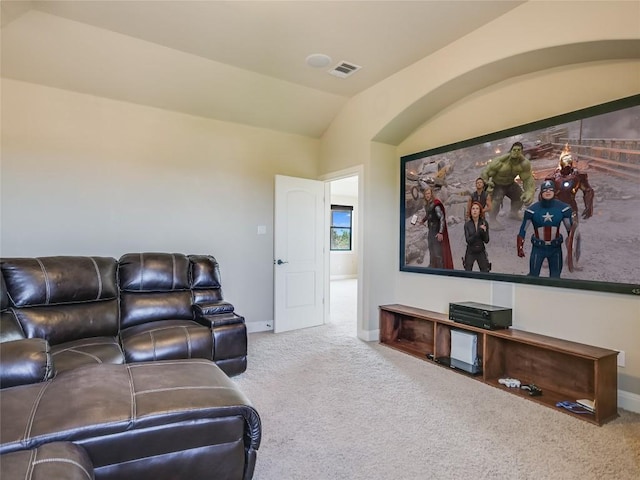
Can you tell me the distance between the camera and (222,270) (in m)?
4.39

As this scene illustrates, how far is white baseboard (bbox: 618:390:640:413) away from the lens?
2.46 m

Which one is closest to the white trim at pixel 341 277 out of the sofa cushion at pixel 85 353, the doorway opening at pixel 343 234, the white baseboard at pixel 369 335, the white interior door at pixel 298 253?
the doorway opening at pixel 343 234

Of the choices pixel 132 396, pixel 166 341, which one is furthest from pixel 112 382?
pixel 166 341

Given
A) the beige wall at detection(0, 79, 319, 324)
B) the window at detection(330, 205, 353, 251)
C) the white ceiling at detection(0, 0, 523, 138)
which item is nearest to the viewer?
the white ceiling at detection(0, 0, 523, 138)

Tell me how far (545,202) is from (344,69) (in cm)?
231

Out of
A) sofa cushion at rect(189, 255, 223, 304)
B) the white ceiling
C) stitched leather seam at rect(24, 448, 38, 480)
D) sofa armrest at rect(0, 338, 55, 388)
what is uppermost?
the white ceiling

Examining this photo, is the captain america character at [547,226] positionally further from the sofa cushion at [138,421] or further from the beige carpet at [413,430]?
the sofa cushion at [138,421]

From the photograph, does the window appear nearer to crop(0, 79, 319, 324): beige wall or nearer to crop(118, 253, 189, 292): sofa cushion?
crop(0, 79, 319, 324): beige wall

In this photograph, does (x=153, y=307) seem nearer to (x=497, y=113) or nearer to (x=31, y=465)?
(x=31, y=465)

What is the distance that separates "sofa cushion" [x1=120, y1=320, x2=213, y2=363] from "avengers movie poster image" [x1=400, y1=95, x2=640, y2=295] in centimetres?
242

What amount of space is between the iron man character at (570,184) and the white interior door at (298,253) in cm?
283

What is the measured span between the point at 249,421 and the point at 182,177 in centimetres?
324

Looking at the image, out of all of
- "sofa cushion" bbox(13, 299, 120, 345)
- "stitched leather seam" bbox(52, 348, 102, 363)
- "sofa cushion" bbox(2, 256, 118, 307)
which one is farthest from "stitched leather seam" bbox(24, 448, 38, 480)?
"sofa cushion" bbox(2, 256, 118, 307)

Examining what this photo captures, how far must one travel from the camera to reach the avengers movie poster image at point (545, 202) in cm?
248
